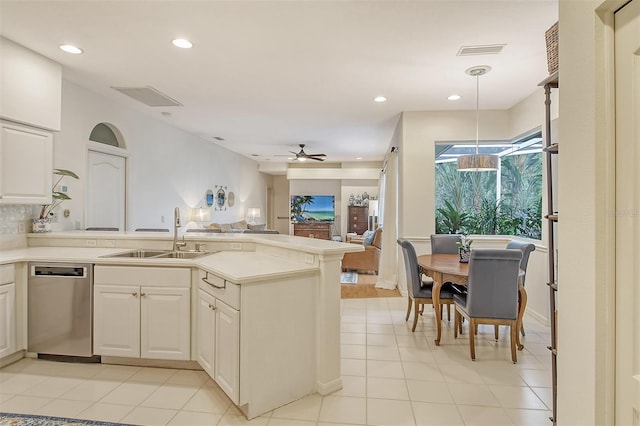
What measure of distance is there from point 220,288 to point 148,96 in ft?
11.0

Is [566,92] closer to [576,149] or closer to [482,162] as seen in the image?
[576,149]

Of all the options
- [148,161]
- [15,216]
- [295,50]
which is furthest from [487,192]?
[15,216]

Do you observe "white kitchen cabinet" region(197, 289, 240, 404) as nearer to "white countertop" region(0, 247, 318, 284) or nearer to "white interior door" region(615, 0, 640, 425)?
"white countertop" region(0, 247, 318, 284)

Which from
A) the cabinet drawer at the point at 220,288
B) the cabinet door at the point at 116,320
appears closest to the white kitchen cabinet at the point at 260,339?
the cabinet drawer at the point at 220,288

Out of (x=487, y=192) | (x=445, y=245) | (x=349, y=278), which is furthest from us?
(x=349, y=278)

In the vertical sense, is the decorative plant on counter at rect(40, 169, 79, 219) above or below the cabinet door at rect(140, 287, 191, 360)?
above

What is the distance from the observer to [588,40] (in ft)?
3.86

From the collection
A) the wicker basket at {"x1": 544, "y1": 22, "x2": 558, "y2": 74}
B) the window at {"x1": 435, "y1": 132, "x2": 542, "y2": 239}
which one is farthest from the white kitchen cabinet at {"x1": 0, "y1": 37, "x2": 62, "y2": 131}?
the window at {"x1": 435, "y1": 132, "x2": 542, "y2": 239}

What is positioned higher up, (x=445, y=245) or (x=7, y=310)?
(x=445, y=245)

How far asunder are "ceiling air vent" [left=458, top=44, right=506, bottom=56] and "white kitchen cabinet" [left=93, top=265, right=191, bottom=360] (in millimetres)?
3064

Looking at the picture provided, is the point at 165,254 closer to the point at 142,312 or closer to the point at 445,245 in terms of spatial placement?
the point at 142,312

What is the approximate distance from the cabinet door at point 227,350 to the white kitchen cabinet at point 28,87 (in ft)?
8.58

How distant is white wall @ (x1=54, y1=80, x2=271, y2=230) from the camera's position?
4.00 metres

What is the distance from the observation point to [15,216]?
10.9 ft
